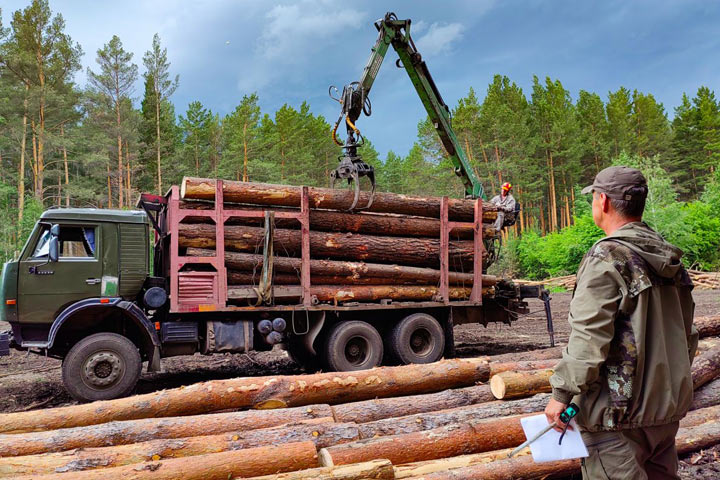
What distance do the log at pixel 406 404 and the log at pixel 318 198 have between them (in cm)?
390

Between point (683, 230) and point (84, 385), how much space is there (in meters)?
28.7

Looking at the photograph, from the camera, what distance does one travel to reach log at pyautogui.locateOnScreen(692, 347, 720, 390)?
5.60 meters

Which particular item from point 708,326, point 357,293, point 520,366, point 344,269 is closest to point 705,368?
point 520,366

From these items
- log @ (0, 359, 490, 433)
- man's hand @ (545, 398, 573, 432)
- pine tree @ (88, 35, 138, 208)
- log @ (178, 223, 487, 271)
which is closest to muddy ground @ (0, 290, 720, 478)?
log @ (178, 223, 487, 271)

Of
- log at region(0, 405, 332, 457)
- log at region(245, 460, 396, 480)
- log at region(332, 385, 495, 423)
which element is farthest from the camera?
log at region(332, 385, 495, 423)

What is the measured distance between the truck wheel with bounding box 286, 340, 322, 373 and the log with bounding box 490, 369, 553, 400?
4.24 m

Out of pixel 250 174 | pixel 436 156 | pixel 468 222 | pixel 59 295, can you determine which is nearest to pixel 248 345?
pixel 59 295

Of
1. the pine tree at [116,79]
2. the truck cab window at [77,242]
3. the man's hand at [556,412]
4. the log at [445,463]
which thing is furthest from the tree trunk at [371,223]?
the pine tree at [116,79]

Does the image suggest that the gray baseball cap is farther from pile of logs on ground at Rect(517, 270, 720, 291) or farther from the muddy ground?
pile of logs on ground at Rect(517, 270, 720, 291)

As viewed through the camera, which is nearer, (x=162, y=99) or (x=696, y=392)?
(x=696, y=392)

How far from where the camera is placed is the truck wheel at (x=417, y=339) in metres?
8.59

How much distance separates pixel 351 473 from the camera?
3328 millimetres

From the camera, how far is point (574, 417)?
2.45 meters

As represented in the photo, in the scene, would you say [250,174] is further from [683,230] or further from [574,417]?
[574,417]
